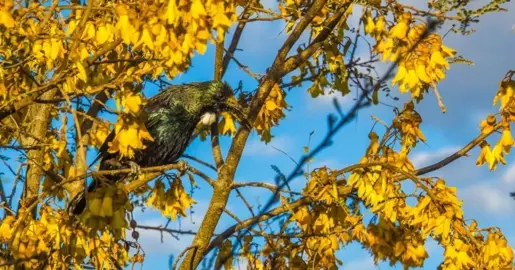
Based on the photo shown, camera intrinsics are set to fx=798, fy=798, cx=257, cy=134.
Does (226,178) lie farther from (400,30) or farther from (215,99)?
(400,30)

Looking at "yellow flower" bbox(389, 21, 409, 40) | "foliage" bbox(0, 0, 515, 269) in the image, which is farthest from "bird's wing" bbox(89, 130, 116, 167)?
"yellow flower" bbox(389, 21, 409, 40)

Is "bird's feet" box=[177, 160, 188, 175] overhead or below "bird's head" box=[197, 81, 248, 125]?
below

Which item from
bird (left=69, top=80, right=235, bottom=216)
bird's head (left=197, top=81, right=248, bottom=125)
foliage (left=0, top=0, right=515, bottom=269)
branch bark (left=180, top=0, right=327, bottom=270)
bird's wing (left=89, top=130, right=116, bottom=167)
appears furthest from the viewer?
bird (left=69, top=80, right=235, bottom=216)

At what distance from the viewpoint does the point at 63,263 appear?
3.44m

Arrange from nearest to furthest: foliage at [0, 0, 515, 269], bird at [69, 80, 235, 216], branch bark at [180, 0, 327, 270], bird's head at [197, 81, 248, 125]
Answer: foliage at [0, 0, 515, 269], branch bark at [180, 0, 327, 270], bird's head at [197, 81, 248, 125], bird at [69, 80, 235, 216]

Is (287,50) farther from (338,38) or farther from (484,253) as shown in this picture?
(484,253)

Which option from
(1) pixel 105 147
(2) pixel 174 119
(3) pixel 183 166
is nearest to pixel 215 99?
(2) pixel 174 119

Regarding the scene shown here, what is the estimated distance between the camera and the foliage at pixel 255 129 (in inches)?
108

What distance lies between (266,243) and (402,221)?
2.08ft

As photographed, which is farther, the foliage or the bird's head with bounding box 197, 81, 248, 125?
the bird's head with bounding box 197, 81, 248, 125

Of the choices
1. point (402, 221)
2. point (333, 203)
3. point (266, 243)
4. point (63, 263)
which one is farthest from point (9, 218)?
point (402, 221)

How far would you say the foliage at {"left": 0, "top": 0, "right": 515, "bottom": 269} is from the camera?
108 inches

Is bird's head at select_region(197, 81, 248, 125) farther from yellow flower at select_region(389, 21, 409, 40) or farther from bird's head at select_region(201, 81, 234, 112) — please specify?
yellow flower at select_region(389, 21, 409, 40)

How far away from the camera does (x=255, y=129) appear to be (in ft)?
14.3
